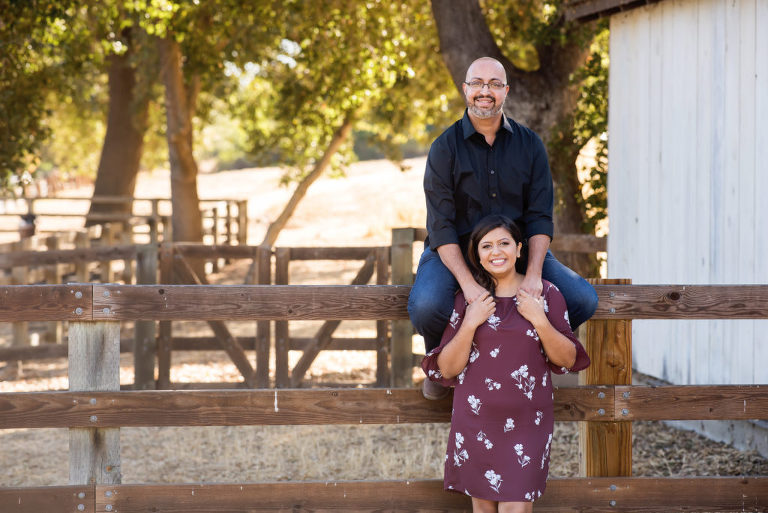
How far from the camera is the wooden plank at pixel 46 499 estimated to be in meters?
4.21

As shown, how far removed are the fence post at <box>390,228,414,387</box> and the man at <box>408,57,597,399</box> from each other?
14.9ft

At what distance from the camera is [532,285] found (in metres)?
3.91

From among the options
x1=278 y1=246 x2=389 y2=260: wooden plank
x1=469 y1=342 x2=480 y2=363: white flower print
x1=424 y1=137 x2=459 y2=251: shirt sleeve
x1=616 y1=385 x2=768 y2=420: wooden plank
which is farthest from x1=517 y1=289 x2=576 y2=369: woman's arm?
x1=278 y1=246 x2=389 y2=260: wooden plank

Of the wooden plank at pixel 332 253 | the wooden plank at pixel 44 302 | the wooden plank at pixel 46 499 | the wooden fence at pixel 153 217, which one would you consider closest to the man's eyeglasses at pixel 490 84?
the wooden plank at pixel 44 302

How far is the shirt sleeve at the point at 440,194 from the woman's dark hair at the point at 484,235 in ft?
0.35

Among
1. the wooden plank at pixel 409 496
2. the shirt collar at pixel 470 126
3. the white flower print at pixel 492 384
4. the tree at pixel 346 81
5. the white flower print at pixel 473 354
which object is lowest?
the wooden plank at pixel 409 496

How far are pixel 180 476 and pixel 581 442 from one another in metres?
3.59

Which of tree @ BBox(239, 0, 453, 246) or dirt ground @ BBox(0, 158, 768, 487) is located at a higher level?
tree @ BBox(239, 0, 453, 246)

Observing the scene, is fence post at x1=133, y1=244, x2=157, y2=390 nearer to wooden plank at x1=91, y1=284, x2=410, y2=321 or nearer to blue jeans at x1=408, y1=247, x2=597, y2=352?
wooden plank at x1=91, y1=284, x2=410, y2=321

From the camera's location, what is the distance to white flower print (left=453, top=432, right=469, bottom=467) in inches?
153

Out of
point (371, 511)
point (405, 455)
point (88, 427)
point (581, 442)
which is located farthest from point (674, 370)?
point (88, 427)

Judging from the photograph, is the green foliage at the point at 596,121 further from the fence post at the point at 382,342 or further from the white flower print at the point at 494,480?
the white flower print at the point at 494,480

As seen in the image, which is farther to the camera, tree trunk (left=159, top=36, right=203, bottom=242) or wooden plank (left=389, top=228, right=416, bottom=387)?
tree trunk (left=159, top=36, right=203, bottom=242)

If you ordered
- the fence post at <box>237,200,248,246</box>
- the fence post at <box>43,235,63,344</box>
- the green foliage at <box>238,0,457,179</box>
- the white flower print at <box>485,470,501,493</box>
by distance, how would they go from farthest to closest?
Answer: the fence post at <box>237,200,248,246</box>
the green foliage at <box>238,0,457,179</box>
the fence post at <box>43,235,63,344</box>
the white flower print at <box>485,470,501,493</box>
